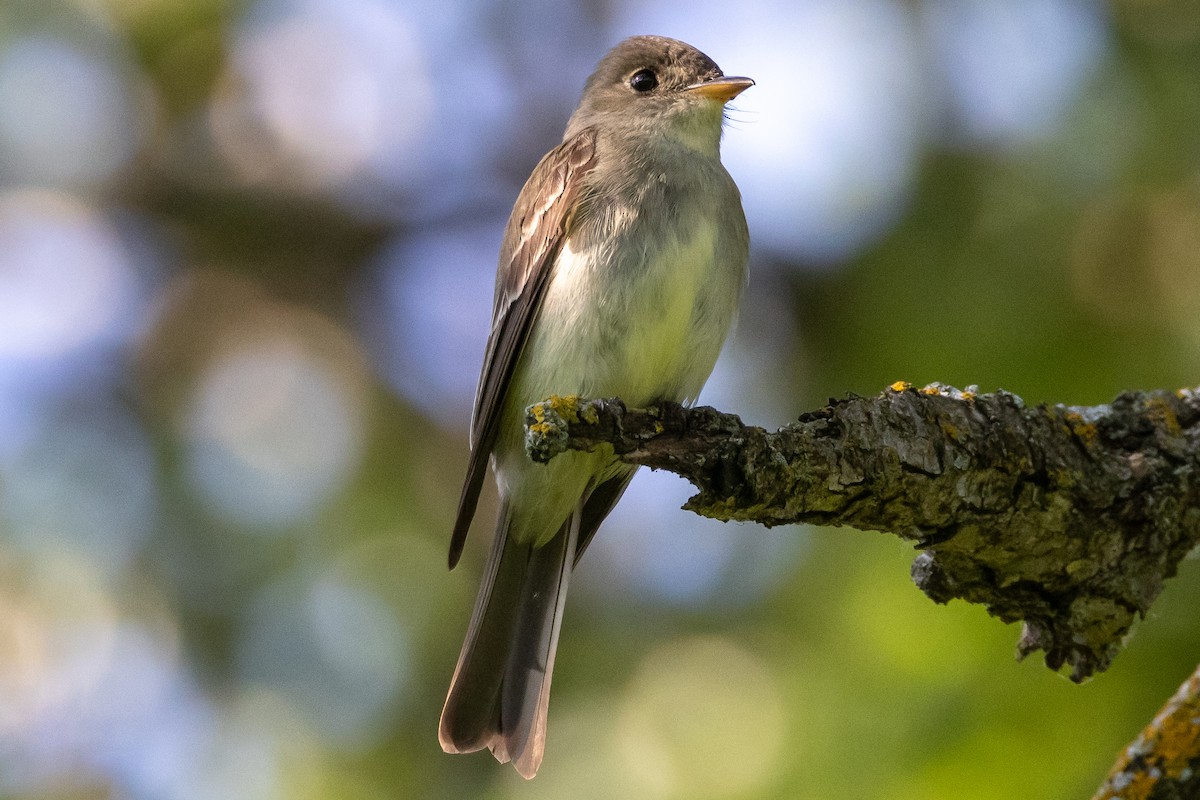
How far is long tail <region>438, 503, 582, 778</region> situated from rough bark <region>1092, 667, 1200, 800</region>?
5.75 ft

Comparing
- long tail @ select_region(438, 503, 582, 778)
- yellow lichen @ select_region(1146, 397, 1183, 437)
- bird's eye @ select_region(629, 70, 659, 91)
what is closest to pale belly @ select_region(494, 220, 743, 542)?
long tail @ select_region(438, 503, 582, 778)

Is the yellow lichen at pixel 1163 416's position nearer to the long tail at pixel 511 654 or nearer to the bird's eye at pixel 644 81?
the long tail at pixel 511 654

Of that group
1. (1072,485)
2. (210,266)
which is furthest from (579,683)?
(210,266)

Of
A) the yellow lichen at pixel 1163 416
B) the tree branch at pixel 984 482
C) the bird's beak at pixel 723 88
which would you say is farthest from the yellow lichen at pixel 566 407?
the bird's beak at pixel 723 88

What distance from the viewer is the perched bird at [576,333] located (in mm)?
3883

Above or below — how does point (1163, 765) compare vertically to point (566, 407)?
below

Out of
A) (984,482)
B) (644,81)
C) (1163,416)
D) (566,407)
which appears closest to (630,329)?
(566,407)

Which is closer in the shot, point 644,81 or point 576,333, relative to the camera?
point 576,333

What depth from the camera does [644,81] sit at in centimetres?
482

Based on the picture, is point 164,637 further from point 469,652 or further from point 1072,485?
point 1072,485

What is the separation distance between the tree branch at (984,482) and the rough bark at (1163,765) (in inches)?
17.6

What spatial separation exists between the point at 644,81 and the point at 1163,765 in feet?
10.5

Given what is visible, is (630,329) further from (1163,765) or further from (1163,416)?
(1163,765)

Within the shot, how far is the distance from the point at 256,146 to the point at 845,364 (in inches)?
105
